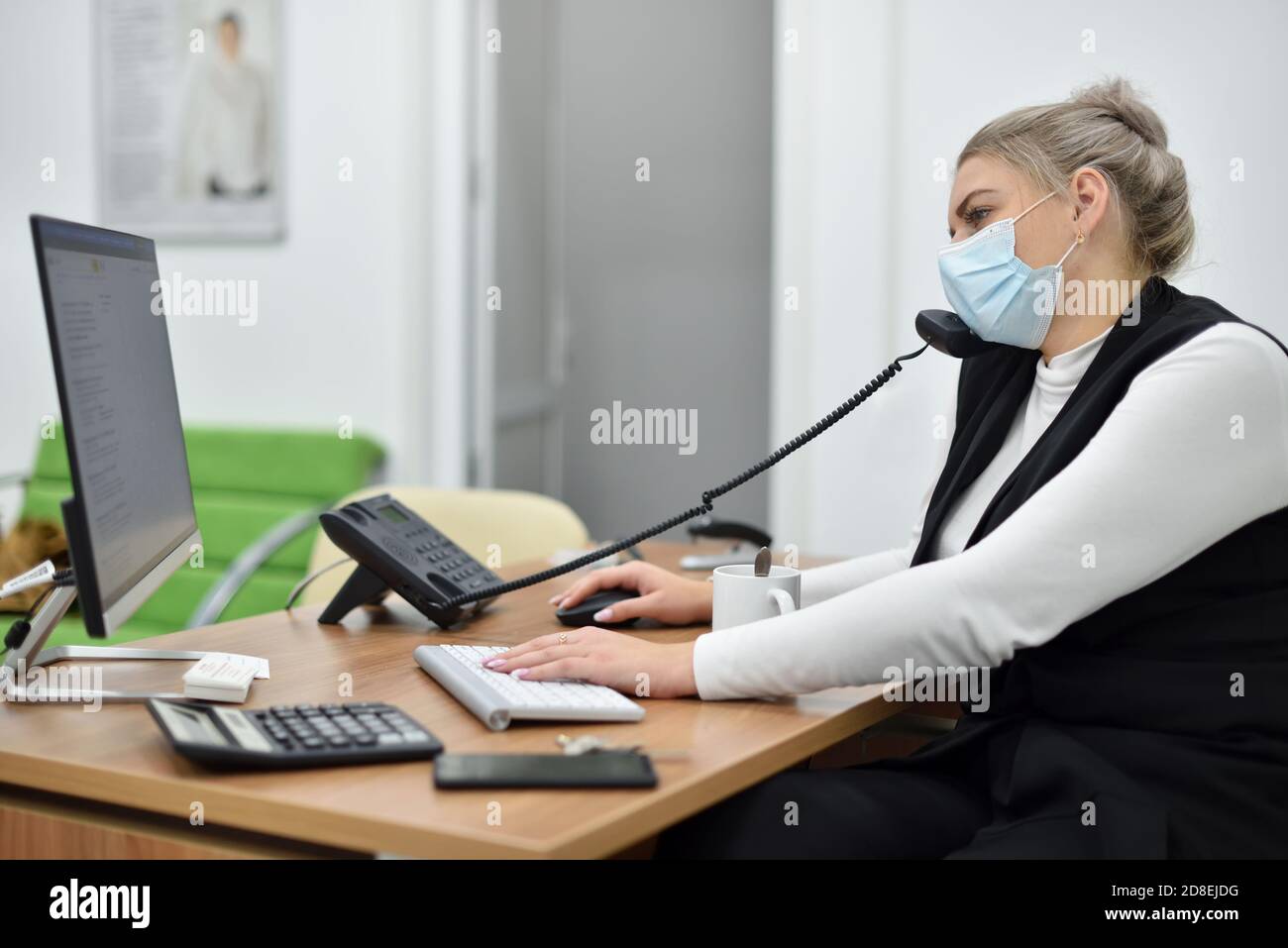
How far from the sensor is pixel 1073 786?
117 cm

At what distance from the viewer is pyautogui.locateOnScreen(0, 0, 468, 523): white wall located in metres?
3.58

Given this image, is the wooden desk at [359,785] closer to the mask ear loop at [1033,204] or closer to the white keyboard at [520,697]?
the white keyboard at [520,697]

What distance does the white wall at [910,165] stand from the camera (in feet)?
8.42

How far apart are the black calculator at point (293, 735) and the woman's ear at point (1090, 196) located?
94 cm

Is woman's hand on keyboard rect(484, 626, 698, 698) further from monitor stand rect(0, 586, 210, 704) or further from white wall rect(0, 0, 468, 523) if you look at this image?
white wall rect(0, 0, 468, 523)

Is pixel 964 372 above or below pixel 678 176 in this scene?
below

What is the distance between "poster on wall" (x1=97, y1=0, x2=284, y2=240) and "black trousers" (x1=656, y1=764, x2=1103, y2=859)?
3.03 m

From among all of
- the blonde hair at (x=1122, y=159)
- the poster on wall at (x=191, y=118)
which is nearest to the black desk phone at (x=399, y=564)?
the blonde hair at (x=1122, y=159)

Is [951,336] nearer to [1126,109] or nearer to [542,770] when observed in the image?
[1126,109]

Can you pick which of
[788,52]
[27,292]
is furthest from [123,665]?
[27,292]

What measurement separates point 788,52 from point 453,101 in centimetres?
103
